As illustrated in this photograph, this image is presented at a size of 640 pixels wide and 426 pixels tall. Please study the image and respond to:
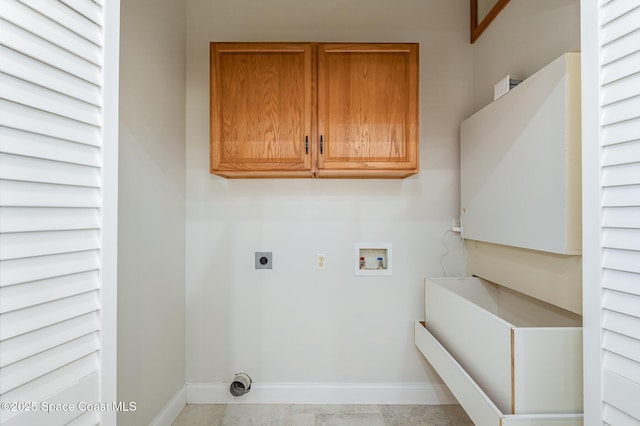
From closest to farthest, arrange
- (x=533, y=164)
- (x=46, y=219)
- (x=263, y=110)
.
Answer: (x=46, y=219) → (x=533, y=164) → (x=263, y=110)

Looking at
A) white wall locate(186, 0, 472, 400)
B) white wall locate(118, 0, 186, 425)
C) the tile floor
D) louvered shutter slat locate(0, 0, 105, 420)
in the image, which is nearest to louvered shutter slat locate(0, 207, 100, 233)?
louvered shutter slat locate(0, 0, 105, 420)

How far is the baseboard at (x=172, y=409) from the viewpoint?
1.84 m

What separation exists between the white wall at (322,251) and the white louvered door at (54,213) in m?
1.39

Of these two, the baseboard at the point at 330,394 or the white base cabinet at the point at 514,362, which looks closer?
the white base cabinet at the point at 514,362

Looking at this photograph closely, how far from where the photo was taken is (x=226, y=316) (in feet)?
7.22

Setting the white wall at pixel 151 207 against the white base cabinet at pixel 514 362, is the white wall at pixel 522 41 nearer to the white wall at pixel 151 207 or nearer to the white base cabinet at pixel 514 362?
the white base cabinet at pixel 514 362

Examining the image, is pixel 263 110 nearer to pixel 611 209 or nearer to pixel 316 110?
pixel 316 110

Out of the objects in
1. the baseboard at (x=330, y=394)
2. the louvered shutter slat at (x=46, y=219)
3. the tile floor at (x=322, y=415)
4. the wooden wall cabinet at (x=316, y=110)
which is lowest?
the tile floor at (x=322, y=415)

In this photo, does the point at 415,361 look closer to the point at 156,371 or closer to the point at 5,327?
the point at 156,371

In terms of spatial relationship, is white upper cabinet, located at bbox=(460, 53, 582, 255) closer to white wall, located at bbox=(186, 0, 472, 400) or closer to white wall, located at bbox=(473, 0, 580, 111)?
white wall, located at bbox=(473, 0, 580, 111)

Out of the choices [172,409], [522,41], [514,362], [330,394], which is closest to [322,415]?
[330,394]

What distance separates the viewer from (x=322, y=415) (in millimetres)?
2027

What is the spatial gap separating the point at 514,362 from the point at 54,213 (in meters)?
1.42

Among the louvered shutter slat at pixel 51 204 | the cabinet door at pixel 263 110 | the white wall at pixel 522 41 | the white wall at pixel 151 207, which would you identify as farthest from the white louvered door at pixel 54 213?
the white wall at pixel 522 41
